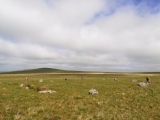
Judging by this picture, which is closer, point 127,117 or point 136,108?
point 127,117

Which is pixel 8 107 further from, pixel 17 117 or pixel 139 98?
pixel 139 98

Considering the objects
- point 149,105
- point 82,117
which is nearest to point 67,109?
point 82,117

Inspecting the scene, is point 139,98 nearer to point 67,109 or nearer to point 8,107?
point 67,109

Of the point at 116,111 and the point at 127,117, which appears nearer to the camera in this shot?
the point at 127,117

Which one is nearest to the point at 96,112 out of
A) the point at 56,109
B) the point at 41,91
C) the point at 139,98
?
the point at 56,109

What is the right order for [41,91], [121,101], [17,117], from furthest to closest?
[41,91] → [121,101] → [17,117]

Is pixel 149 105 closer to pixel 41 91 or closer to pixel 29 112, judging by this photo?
pixel 29 112

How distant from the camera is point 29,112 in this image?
63.6ft

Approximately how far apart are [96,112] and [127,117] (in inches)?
122

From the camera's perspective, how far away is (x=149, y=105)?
22.2 metres

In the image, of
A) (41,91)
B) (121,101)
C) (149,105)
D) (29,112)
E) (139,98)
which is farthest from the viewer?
(41,91)

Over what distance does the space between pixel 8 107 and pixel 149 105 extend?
15.8m

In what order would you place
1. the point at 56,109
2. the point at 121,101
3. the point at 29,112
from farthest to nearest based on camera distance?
the point at 121,101, the point at 56,109, the point at 29,112

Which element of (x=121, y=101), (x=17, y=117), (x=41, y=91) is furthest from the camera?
(x=41, y=91)
